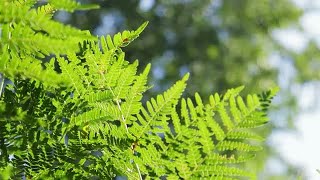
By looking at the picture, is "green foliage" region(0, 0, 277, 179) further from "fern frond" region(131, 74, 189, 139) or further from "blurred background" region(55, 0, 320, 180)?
"blurred background" region(55, 0, 320, 180)

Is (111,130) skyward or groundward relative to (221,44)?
groundward

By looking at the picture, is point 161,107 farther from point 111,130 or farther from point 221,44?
point 221,44

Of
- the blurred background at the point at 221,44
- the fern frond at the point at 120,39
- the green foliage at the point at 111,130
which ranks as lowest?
the green foliage at the point at 111,130

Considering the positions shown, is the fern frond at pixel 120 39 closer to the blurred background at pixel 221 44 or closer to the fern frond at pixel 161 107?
the fern frond at pixel 161 107

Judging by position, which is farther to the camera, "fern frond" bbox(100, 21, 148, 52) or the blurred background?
the blurred background

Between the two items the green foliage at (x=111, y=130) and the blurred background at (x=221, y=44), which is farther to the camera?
the blurred background at (x=221, y=44)

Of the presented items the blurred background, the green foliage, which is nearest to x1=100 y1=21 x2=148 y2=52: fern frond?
the green foliage

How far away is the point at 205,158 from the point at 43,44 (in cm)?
22

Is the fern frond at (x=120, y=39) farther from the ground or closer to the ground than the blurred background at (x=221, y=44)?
closer to the ground

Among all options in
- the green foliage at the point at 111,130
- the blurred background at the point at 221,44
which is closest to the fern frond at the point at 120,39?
the green foliage at the point at 111,130

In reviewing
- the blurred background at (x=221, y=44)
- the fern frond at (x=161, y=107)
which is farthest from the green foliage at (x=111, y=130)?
the blurred background at (x=221, y=44)

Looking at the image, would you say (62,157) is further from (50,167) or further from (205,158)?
(205,158)

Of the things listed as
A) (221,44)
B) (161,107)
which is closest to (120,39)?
(161,107)

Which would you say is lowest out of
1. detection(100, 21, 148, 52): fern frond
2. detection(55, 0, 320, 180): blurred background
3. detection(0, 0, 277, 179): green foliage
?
detection(0, 0, 277, 179): green foliage
